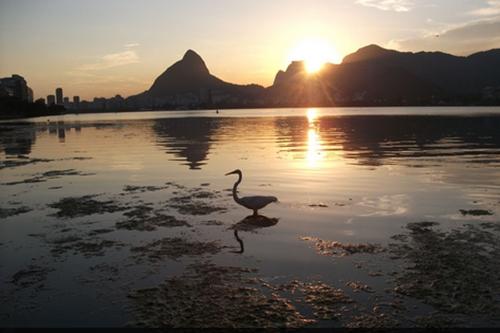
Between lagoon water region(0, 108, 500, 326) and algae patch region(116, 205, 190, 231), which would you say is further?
algae patch region(116, 205, 190, 231)

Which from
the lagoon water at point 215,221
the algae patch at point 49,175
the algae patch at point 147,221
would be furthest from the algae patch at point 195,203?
the algae patch at point 49,175

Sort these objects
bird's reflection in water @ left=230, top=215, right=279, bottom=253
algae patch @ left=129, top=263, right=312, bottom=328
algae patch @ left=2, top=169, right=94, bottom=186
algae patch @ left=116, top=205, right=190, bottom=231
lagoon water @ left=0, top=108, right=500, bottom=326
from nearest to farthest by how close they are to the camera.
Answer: algae patch @ left=129, top=263, right=312, bottom=328, lagoon water @ left=0, top=108, right=500, bottom=326, bird's reflection in water @ left=230, top=215, right=279, bottom=253, algae patch @ left=116, top=205, right=190, bottom=231, algae patch @ left=2, top=169, right=94, bottom=186

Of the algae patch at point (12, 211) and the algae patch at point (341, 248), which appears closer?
the algae patch at point (341, 248)

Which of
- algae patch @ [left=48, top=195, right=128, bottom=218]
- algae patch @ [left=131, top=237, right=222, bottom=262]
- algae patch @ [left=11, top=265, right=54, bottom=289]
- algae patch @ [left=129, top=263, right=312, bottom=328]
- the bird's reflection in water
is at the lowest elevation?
algae patch @ [left=11, top=265, right=54, bottom=289]

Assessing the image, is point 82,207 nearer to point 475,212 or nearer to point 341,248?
point 341,248

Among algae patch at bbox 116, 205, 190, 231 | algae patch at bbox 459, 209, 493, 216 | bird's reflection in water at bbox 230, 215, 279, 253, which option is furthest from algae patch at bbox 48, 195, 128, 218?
algae patch at bbox 459, 209, 493, 216

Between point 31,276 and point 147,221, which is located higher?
point 147,221

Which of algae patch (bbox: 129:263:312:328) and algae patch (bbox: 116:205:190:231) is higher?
algae patch (bbox: 116:205:190:231)

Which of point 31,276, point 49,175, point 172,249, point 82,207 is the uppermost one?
point 49,175

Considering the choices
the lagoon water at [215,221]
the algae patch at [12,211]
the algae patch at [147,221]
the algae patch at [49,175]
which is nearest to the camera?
the lagoon water at [215,221]

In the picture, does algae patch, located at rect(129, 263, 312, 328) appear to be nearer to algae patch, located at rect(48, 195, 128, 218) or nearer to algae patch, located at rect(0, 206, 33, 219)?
algae patch, located at rect(48, 195, 128, 218)

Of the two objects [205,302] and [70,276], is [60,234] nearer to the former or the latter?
[70,276]

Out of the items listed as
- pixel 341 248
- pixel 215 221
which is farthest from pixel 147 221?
pixel 341 248

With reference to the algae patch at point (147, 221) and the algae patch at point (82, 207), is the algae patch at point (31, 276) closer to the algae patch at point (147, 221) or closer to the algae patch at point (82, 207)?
the algae patch at point (147, 221)
